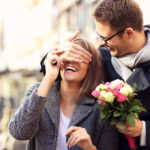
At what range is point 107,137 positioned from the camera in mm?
2527

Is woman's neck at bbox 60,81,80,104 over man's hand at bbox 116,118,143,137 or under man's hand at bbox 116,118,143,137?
over

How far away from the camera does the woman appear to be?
2389 mm

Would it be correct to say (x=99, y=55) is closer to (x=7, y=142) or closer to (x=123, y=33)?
(x=123, y=33)

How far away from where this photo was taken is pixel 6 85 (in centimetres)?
1512

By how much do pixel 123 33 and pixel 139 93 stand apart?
1.90ft

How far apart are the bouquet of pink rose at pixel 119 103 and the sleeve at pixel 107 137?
0.25 m

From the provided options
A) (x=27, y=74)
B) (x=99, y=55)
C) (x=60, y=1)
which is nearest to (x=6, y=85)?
(x=27, y=74)

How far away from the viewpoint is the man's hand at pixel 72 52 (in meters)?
2.52

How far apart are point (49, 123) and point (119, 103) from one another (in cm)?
65

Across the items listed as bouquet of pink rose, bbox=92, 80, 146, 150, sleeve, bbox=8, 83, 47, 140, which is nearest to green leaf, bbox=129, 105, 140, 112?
bouquet of pink rose, bbox=92, 80, 146, 150

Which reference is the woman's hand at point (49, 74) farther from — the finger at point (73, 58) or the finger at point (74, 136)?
the finger at point (74, 136)

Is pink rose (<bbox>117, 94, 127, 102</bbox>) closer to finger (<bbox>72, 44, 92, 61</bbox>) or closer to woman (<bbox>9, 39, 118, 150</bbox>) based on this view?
woman (<bbox>9, 39, 118, 150</bbox>)

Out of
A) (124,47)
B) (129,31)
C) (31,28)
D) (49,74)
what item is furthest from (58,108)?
(31,28)

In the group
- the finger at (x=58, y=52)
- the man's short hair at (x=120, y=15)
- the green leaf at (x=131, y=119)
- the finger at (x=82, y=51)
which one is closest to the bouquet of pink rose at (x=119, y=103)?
the green leaf at (x=131, y=119)
